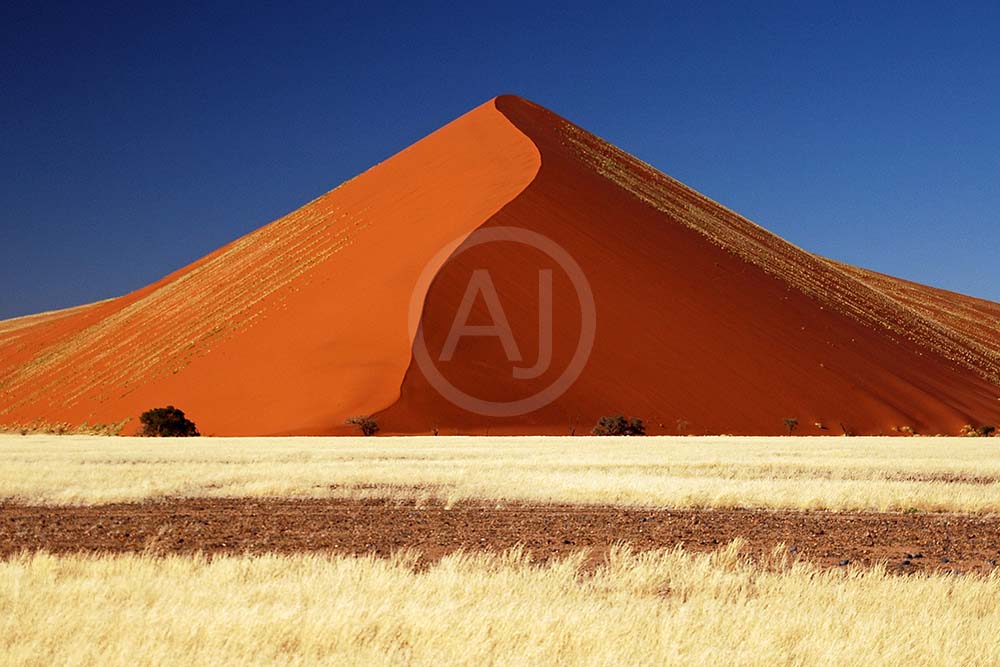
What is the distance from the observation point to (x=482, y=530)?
11.1 m

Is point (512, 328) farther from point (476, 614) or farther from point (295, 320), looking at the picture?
point (476, 614)

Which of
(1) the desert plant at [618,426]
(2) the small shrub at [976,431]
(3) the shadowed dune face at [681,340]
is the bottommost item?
(2) the small shrub at [976,431]

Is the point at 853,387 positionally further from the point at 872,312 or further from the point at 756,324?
the point at 872,312

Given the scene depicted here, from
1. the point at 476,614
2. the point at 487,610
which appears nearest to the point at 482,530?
the point at 487,610

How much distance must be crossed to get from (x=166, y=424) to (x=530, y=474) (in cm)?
2542

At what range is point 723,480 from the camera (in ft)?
56.0

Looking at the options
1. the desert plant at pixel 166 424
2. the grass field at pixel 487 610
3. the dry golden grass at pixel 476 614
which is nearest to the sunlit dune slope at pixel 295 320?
the desert plant at pixel 166 424

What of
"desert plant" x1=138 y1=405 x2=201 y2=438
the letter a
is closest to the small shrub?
the letter a

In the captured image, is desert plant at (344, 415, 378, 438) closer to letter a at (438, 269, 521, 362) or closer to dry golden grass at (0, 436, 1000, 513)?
letter a at (438, 269, 521, 362)

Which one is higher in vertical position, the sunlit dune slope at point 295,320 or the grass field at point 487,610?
the sunlit dune slope at point 295,320

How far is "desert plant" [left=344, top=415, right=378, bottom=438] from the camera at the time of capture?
38906 millimetres

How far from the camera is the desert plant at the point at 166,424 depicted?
3947 centimetres

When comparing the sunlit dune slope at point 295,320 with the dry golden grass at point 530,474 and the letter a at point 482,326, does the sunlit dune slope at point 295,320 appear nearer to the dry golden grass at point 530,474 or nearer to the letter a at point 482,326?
the letter a at point 482,326

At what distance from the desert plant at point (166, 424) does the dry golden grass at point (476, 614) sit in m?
32.4
